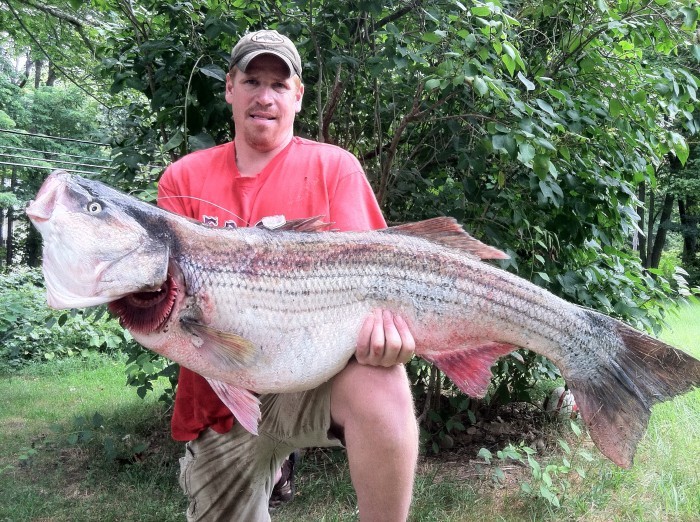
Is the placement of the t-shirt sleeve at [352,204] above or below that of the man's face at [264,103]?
below

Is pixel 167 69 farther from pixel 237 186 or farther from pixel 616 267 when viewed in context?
pixel 616 267

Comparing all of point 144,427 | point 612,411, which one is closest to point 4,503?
point 144,427

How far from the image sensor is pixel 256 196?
2.91 meters

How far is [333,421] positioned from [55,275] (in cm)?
127

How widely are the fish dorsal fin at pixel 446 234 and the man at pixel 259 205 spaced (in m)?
0.29

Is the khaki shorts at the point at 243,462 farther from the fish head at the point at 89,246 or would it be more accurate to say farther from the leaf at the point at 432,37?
the leaf at the point at 432,37

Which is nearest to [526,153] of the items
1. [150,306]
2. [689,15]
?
[689,15]

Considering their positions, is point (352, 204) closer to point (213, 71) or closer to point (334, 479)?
point (213, 71)

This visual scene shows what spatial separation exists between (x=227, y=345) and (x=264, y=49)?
59.9 inches

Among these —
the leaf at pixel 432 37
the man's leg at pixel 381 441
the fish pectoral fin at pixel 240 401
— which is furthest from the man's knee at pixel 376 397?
the leaf at pixel 432 37

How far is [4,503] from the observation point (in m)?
4.28

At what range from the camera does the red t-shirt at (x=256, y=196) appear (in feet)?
9.39

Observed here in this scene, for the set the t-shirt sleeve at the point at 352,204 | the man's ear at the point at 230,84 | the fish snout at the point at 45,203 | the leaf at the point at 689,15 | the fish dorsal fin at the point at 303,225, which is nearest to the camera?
the fish snout at the point at 45,203

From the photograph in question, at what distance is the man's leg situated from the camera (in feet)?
7.71
